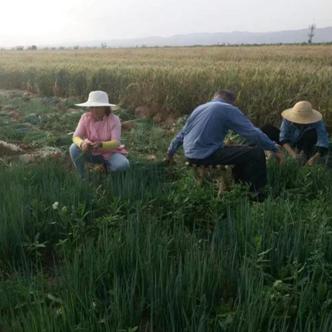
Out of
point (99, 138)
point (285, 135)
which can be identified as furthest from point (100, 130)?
point (285, 135)

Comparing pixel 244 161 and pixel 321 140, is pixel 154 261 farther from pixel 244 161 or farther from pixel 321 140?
pixel 321 140

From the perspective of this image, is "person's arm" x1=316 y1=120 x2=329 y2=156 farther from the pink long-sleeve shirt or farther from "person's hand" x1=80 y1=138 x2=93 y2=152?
"person's hand" x1=80 y1=138 x2=93 y2=152

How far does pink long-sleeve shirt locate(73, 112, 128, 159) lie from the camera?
508 centimetres

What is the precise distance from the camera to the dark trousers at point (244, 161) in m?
4.44

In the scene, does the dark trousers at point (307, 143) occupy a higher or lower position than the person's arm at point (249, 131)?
lower

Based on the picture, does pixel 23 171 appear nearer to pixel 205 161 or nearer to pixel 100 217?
pixel 100 217

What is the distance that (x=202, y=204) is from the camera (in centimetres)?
386

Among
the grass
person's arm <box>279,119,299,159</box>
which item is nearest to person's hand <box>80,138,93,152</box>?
the grass

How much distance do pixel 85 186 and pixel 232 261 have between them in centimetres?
159

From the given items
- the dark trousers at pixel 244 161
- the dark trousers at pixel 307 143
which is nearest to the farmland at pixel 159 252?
the dark trousers at pixel 244 161

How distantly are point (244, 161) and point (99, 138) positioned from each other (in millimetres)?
1514

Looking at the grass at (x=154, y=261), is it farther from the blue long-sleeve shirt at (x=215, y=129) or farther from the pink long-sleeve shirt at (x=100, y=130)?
the pink long-sleeve shirt at (x=100, y=130)

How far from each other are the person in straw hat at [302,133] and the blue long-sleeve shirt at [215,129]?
83cm

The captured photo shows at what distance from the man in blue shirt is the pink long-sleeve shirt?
753 mm
